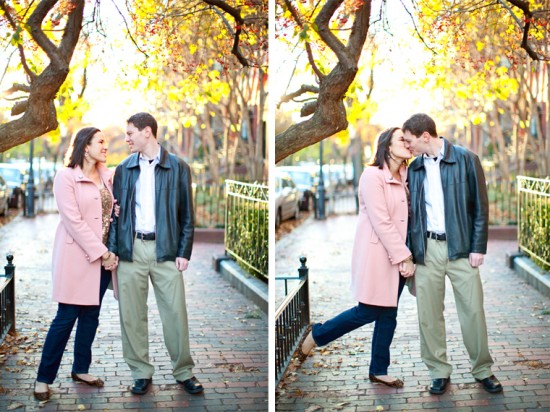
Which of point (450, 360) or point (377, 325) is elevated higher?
point (377, 325)

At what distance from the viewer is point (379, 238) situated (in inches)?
186

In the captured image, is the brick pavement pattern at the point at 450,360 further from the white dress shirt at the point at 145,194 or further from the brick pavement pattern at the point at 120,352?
the white dress shirt at the point at 145,194

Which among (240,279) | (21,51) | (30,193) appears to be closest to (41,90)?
(21,51)

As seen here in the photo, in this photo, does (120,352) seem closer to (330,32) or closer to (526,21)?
(330,32)

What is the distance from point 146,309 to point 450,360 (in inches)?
71.8

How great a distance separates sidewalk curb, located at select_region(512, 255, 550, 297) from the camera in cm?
507

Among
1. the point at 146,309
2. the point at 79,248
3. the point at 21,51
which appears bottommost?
the point at 146,309

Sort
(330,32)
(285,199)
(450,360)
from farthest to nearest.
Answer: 1. (285,199)
2. (330,32)
3. (450,360)

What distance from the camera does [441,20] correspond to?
4.95 meters

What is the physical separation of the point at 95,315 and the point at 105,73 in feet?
4.72

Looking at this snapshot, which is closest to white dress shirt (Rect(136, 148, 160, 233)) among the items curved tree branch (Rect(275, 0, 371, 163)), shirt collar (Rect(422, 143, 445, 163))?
curved tree branch (Rect(275, 0, 371, 163))

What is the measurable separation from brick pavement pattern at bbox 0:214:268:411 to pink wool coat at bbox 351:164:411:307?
720 millimetres

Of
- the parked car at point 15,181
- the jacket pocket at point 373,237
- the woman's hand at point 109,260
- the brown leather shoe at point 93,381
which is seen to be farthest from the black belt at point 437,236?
the parked car at point 15,181

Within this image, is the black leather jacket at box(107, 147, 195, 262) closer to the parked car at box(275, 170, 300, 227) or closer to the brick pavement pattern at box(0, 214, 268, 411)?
the brick pavement pattern at box(0, 214, 268, 411)
